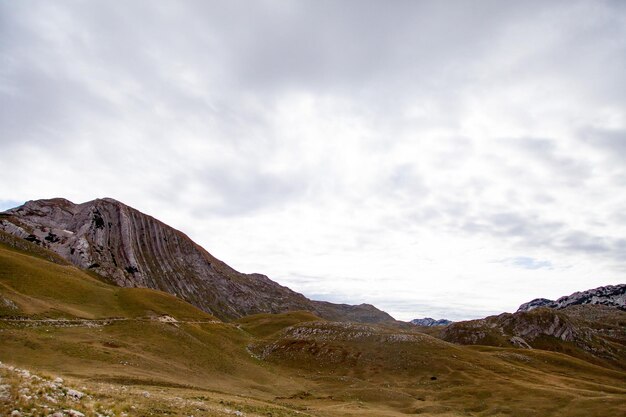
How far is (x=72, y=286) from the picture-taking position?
301 feet

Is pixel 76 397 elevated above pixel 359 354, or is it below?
above

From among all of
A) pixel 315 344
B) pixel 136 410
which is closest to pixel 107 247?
pixel 315 344

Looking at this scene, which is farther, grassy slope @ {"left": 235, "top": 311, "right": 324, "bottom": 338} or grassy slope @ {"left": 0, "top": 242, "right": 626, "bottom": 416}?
grassy slope @ {"left": 235, "top": 311, "right": 324, "bottom": 338}

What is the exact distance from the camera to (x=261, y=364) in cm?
8119

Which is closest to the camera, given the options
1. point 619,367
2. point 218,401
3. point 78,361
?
point 218,401

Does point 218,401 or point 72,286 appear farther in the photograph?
→ point 72,286

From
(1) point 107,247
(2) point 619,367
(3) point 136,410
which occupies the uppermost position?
(1) point 107,247

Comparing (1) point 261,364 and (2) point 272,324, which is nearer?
(1) point 261,364

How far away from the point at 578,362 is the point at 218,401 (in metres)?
130

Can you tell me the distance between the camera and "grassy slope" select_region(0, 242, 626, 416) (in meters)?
45.9

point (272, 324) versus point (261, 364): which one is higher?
point (272, 324)

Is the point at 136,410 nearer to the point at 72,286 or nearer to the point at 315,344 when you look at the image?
the point at 315,344

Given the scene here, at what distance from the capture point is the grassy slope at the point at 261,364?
45.9 meters

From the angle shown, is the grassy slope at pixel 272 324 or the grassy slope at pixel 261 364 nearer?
the grassy slope at pixel 261 364
